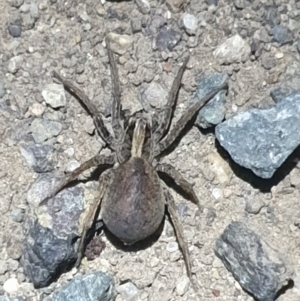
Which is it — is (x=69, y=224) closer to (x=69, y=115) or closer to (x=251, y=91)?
(x=69, y=115)

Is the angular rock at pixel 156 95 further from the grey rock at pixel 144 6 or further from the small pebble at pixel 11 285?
the small pebble at pixel 11 285

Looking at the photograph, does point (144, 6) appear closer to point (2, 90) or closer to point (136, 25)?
point (136, 25)

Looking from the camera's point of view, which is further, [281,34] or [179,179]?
[281,34]

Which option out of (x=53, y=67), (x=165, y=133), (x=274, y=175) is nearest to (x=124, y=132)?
(x=165, y=133)

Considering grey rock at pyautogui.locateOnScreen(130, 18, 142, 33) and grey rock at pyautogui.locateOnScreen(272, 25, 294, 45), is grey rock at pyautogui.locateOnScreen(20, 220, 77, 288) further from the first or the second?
grey rock at pyautogui.locateOnScreen(272, 25, 294, 45)

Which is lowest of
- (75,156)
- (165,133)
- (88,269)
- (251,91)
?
(88,269)

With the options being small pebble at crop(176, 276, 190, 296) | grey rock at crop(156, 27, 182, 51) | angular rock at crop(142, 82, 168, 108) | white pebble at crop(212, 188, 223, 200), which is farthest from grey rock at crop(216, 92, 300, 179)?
small pebble at crop(176, 276, 190, 296)

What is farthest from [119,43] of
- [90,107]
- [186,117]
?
[186,117]
